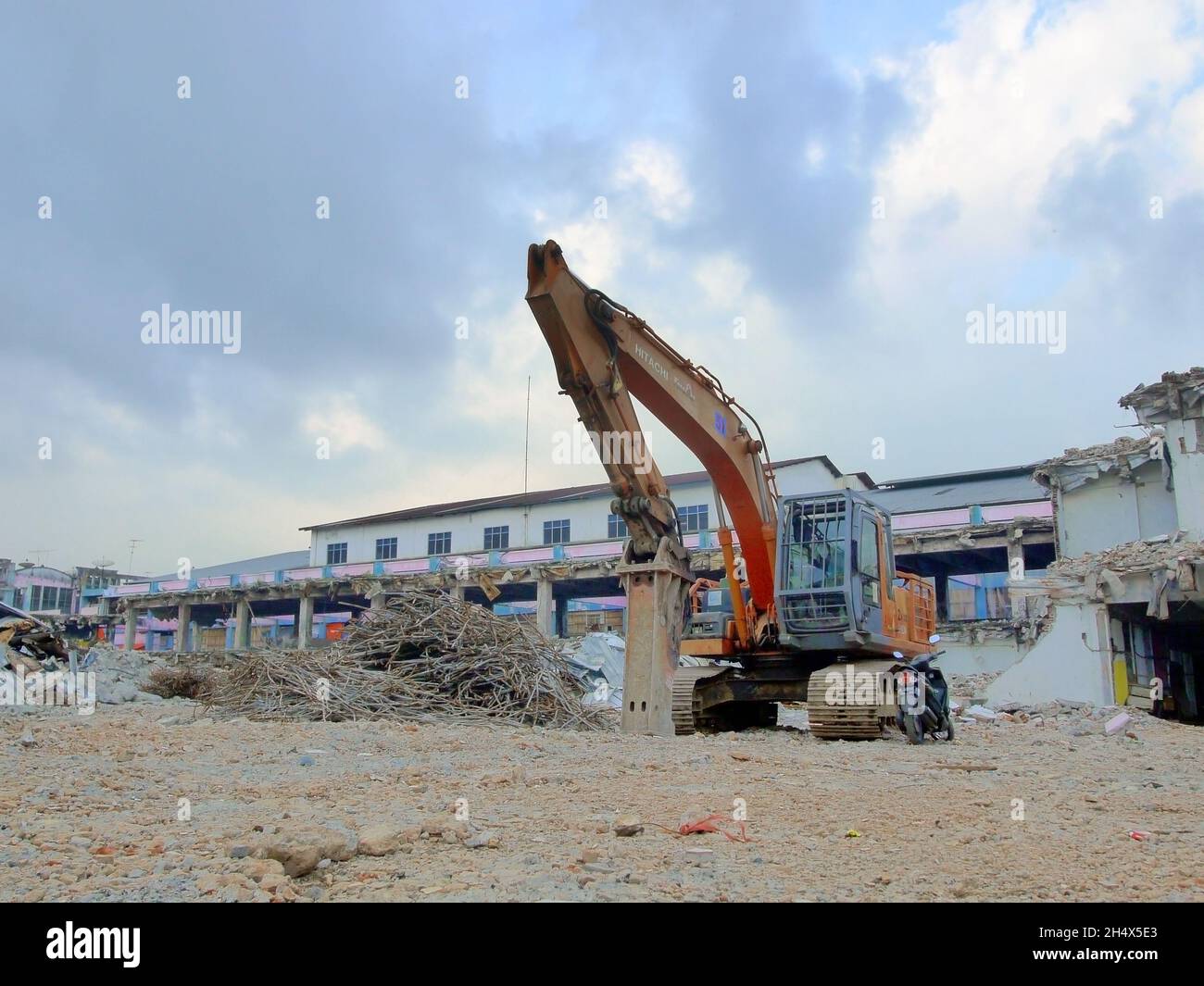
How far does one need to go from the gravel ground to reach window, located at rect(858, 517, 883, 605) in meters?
1.96

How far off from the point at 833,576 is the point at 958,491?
30.0m

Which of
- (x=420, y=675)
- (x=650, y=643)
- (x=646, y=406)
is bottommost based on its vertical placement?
(x=420, y=675)

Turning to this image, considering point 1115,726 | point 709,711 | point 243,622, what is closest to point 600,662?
point 709,711

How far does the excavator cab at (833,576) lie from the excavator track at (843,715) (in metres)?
0.37

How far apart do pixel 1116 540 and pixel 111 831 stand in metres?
27.9

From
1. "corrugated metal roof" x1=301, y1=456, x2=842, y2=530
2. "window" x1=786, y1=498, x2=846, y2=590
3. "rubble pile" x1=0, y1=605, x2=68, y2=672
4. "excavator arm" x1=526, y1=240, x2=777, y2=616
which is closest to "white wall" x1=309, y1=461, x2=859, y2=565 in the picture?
"corrugated metal roof" x1=301, y1=456, x2=842, y2=530

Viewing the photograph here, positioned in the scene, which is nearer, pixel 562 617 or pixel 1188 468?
pixel 1188 468

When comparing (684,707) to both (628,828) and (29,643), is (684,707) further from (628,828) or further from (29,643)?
(29,643)

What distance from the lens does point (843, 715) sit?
10906mm

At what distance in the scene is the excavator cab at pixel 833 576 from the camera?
11.2m

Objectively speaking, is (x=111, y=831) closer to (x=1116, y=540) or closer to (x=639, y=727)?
(x=639, y=727)

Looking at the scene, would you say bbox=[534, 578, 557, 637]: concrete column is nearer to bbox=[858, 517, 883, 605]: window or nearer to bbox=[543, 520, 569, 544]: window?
bbox=[543, 520, 569, 544]: window

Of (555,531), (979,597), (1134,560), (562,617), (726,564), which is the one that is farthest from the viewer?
(562,617)
